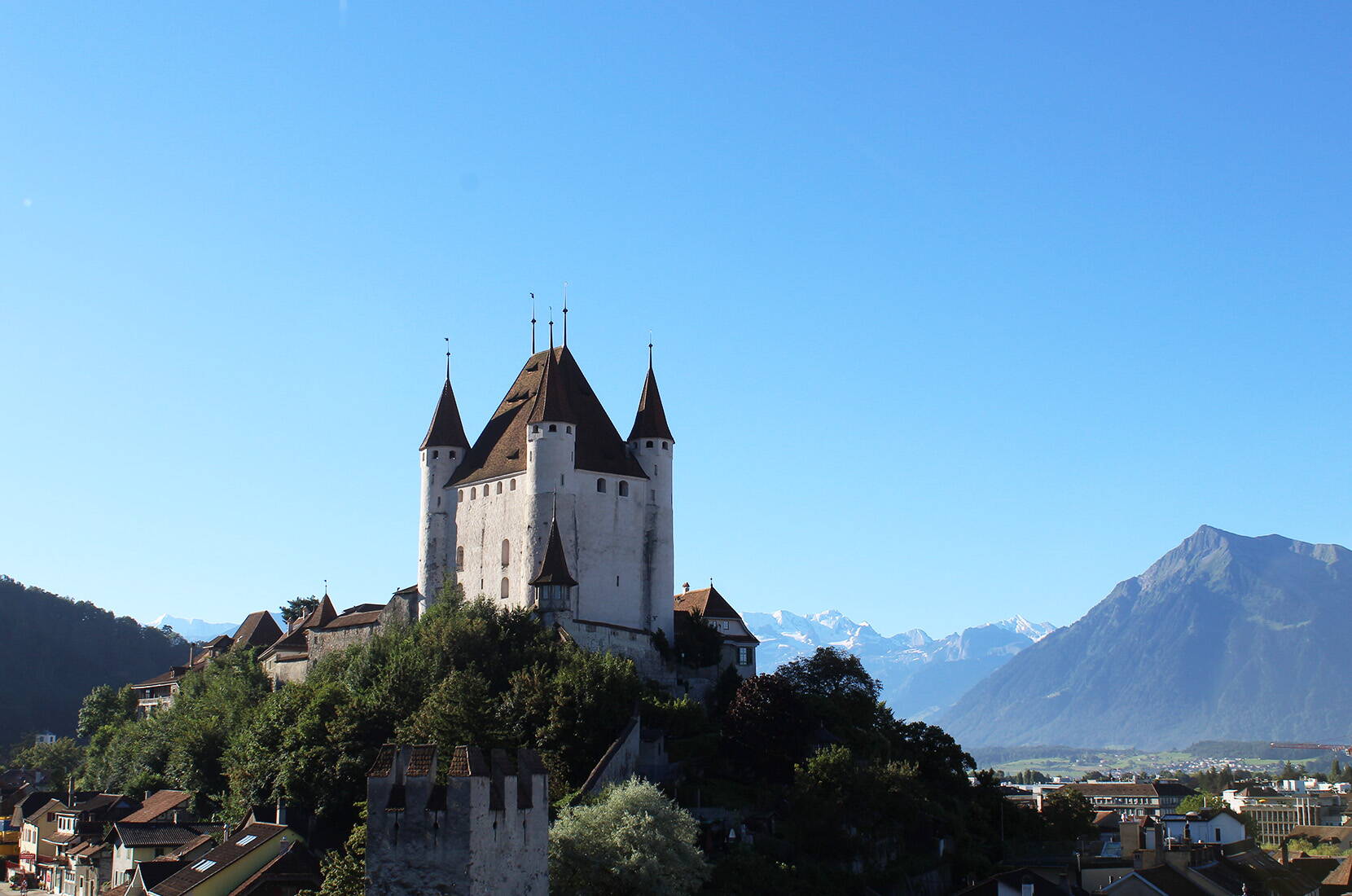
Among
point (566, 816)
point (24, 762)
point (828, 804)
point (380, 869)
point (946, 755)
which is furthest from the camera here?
point (24, 762)

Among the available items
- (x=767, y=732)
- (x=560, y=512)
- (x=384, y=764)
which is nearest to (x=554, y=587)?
(x=560, y=512)

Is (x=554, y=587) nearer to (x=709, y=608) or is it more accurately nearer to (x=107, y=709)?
(x=709, y=608)

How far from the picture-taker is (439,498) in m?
94.9

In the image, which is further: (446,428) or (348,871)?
(446,428)

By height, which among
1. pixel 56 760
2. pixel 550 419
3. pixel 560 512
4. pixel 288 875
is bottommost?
pixel 288 875

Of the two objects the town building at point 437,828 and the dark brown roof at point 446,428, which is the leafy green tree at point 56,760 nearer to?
the dark brown roof at point 446,428

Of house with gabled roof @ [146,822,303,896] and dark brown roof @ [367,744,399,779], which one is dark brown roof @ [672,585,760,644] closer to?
house with gabled roof @ [146,822,303,896]

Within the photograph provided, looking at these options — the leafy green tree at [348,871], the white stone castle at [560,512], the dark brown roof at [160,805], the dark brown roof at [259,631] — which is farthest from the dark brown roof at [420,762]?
the dark brown roof at [259,631]

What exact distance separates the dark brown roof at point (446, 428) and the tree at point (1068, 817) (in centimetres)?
4335

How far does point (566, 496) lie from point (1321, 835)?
118 meters

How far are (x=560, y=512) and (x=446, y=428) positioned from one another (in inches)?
530

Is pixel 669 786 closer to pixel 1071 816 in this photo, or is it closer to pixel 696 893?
pixel 696 893

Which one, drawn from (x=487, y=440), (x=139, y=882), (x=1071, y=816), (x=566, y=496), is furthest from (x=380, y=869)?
(x=1071, y=816)

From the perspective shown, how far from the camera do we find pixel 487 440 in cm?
9500
